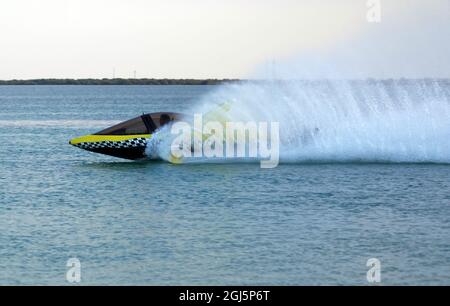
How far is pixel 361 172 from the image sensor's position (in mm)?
35438

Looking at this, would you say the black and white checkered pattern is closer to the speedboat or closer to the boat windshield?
the speedboat

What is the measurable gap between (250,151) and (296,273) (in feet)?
60.5

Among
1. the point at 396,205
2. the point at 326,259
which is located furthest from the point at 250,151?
the point at 326,259

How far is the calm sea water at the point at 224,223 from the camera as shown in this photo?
2041 cm

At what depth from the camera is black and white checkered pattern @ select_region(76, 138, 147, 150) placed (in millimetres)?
37031

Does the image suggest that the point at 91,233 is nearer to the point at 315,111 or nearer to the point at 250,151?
the point at 250,151

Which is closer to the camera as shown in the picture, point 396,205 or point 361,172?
point 396,205

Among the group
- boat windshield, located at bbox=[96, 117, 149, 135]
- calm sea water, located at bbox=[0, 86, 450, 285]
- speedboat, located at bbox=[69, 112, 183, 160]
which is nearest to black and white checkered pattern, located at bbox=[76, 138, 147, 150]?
speedboat, located at bbox=[69, 112, 183, 160]

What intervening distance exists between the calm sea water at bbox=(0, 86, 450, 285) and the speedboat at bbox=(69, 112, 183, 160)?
0.89m

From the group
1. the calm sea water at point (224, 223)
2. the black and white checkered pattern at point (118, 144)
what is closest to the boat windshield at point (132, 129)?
the black and white checkered pattern at point (118, 144)

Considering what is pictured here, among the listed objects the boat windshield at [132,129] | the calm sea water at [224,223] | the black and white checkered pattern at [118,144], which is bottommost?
the calm sea water at [224,223]

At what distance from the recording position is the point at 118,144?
37.1m

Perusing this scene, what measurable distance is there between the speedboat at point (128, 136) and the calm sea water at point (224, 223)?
0.89 meters

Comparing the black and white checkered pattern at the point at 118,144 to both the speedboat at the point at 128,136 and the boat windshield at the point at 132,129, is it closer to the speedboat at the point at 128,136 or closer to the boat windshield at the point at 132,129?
the speedboat at the point at 128,136
